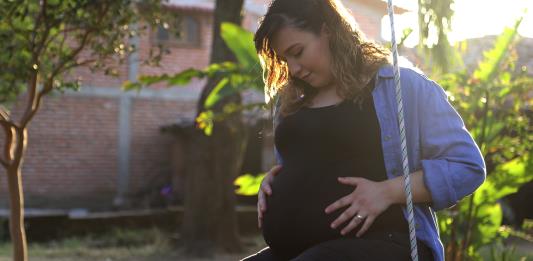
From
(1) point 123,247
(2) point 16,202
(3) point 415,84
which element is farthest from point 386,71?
(1) point 123,247

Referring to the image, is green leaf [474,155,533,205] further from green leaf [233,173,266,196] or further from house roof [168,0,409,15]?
house roof [168,0,409,15]

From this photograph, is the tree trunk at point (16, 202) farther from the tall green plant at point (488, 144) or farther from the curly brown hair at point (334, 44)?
the curly brown hair at point (334, 44)

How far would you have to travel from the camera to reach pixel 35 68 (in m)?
5.44

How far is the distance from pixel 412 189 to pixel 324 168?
0.81 ft

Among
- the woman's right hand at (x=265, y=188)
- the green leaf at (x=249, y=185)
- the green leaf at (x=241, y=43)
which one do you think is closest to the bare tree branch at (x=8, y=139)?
the green leaf at (x=249, y=185)

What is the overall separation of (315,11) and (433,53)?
11.9 ft

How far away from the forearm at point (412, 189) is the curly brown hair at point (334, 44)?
26 centimetres

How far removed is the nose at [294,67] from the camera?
239 centimetres

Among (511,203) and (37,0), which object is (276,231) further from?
(511,203)

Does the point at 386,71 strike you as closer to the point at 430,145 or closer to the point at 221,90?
the point at 430,145

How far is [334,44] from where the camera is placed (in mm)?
2400

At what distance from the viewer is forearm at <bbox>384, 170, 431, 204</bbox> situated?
2201 mm

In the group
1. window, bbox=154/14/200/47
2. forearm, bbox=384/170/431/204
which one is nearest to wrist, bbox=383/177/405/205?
forearm, bbox=384/170/431/204

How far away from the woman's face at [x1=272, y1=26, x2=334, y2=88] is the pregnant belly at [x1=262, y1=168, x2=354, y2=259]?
274mm
